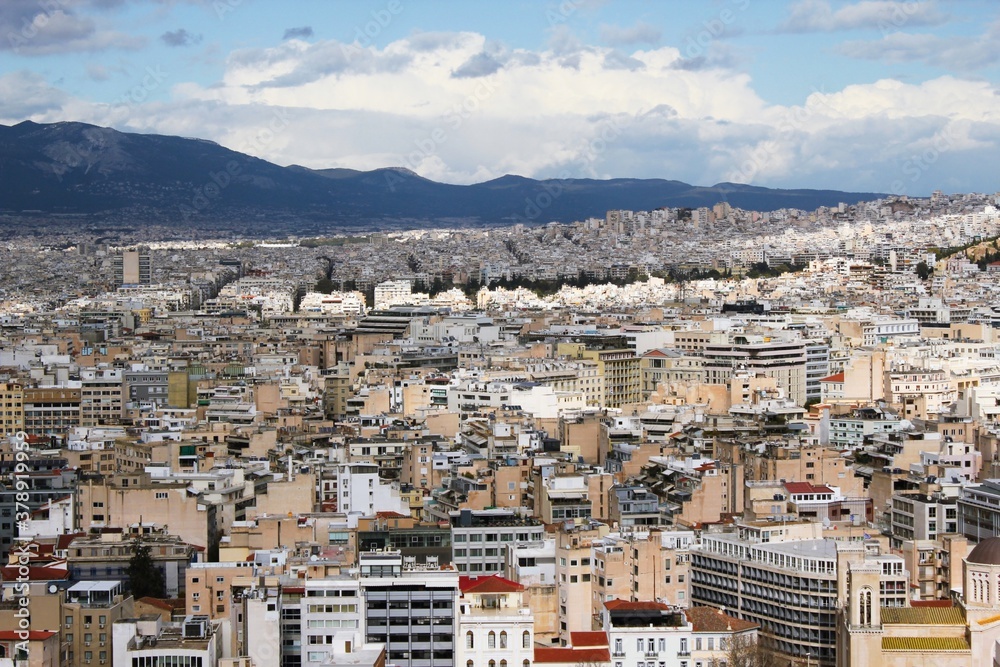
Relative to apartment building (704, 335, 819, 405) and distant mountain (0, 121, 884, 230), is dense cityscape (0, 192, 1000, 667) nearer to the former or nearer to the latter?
apartment building (704, 335, 819, 405)

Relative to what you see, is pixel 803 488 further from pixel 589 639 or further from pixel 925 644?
pixel 589 639

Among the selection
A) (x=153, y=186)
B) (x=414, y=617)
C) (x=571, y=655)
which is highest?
(x=153, y=186)

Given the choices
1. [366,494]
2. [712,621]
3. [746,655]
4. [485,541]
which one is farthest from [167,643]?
[366,494]

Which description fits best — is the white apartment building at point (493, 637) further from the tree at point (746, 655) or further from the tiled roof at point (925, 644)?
the tiled roof at point (925, 644)

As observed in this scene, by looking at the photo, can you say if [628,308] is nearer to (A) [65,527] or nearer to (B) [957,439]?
(B) [957,439]

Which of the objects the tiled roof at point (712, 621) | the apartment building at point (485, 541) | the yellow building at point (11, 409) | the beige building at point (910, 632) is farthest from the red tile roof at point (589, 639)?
the yellow building at point (11, 409)

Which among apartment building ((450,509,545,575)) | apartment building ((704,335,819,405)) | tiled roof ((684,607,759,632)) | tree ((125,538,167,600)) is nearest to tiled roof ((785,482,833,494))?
apartment building ((450,509,545,575))
